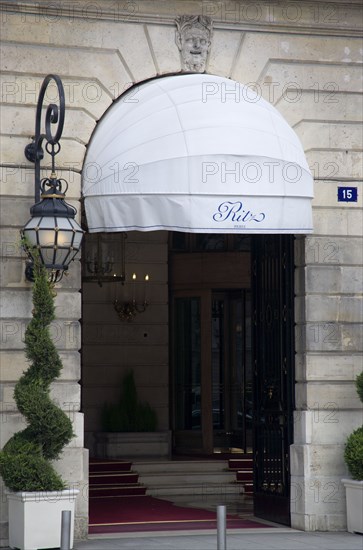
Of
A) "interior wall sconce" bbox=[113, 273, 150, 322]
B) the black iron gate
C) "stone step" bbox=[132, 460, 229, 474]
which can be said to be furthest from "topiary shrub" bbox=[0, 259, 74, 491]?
"interior wall sconce" bbox=[113, 273, 150, 322]

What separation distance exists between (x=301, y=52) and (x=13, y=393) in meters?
6.25

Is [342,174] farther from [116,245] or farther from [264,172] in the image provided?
[116,245]

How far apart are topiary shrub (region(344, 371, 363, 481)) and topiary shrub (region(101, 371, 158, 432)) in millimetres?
8723

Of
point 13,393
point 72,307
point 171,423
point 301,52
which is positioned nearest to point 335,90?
point 301,52

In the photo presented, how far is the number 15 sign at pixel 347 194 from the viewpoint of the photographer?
653 inches

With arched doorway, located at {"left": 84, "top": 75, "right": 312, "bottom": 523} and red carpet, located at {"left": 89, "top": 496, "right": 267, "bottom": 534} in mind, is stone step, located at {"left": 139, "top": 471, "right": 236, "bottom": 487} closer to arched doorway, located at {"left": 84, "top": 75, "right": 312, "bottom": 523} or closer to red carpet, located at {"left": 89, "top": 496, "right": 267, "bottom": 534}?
red carpet, located at {"left": 89, "top": 496, "right": 267, "bottom": 534}

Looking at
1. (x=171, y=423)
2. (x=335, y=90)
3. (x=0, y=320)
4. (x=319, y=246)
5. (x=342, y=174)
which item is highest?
(x=335, y=90)

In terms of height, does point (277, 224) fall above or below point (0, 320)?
above

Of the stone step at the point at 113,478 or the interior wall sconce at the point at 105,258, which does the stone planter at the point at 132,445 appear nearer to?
the stone step at the point at 113,478

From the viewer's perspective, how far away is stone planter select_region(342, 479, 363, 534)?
15.7 metres

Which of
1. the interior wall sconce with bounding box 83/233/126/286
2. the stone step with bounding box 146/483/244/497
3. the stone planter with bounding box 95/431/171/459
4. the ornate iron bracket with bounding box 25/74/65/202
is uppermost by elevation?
the ornate iron bracket with bounding box 25/74/65/202

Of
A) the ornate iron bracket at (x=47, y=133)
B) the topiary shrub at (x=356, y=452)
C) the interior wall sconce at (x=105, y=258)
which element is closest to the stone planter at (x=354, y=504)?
the topiary shrub at (x=356, y=452)

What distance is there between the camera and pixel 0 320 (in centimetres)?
1512

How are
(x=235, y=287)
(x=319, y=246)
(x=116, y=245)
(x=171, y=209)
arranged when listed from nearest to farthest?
(x=171, y=209) → (x=319, y=246) → (x=116, y=245) → (x=235, y=287)
